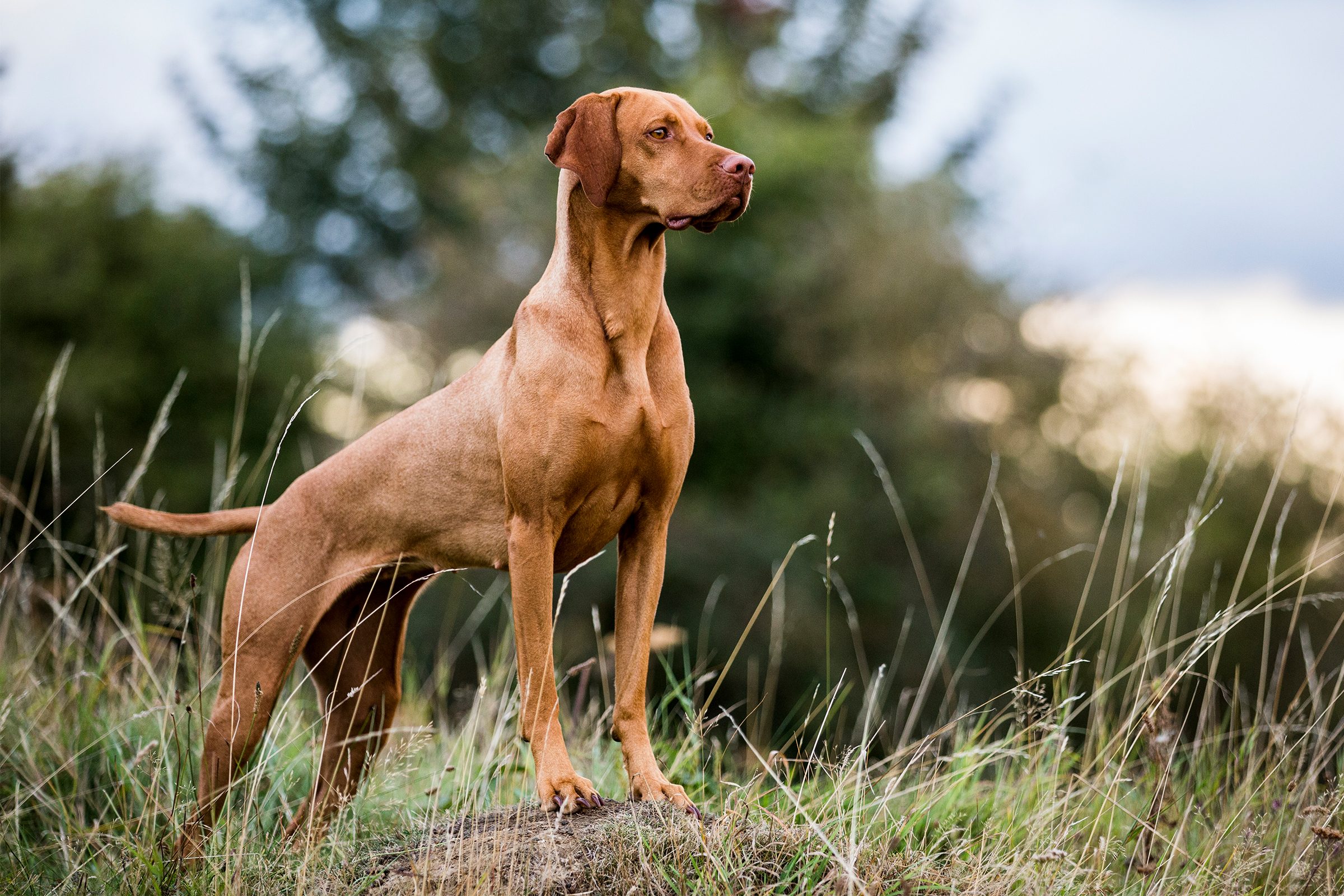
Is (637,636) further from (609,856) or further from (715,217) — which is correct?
(715,217)

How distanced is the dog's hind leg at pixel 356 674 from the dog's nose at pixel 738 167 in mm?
1559

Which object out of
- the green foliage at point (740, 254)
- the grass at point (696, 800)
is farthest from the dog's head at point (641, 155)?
the green foliage at point (740, 254)

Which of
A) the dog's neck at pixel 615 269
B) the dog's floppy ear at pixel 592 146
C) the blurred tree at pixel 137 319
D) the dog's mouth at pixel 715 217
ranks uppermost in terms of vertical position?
the dog's floppy ear at pixel 592 146

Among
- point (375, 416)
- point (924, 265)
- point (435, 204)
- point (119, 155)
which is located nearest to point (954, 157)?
point (924, 265)

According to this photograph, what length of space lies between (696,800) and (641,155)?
2.06 m

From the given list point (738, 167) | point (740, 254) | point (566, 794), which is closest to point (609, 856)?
point (566, 794)

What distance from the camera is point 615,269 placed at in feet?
10.3

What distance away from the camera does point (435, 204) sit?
2202 cm

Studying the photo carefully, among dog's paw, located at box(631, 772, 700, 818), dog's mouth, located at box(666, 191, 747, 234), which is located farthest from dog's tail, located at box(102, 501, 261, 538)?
dog's mouth, located at box(666, 191, 747, 234)

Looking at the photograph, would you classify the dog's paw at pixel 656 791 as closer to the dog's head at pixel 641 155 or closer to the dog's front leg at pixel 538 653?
the dog's front leg at pixel 538 653

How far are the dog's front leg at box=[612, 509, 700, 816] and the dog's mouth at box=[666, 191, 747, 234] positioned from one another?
79cm

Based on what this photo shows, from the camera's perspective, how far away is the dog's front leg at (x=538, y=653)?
9.73 ft

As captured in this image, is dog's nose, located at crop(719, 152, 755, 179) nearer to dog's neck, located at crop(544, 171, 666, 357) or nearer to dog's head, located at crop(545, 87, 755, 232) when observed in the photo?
dog's head, located at crop(545, 87, 755, 232)

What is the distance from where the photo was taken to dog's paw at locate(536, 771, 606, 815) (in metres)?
2.89
